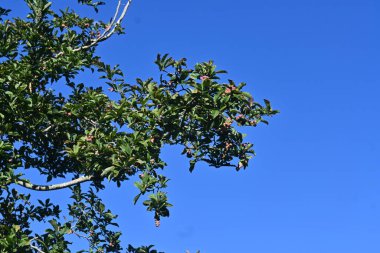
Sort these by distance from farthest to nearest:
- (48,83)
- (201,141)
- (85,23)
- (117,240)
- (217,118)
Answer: (85,23)
(117,240)
(48,83)
(201,141)
(217,118)

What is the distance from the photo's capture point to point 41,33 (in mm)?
10789

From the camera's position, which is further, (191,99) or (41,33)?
(41,33)

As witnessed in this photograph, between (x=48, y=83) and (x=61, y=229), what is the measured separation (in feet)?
8.90

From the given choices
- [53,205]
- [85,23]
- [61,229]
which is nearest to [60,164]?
[53,205]

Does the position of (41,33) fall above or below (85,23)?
below

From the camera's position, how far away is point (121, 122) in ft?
31.2

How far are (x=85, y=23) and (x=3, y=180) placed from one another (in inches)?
167

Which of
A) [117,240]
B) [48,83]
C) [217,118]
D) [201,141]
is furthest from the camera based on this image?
[117,240]

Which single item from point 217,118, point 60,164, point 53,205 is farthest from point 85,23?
point 217,118

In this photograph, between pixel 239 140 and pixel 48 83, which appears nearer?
pixel 239 140

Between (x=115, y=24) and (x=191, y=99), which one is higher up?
(x=115, y=24)

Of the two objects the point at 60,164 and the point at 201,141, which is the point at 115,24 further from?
the point at 201,141

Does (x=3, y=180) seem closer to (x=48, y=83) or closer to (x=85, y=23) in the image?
(x=48, y=83)

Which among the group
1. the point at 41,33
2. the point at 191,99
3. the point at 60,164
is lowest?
the point at 191,99
